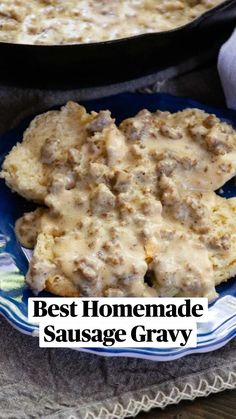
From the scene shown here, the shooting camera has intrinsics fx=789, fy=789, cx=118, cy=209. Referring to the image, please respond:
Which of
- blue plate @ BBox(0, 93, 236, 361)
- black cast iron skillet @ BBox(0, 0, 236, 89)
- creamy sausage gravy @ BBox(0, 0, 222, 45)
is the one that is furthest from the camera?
creamy sausage gravy @ BBox(0, 0, 222, 45)

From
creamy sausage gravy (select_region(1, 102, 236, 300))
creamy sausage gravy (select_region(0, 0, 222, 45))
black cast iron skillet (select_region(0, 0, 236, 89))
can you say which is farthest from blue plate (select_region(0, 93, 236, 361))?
creamy sausage gravy (select_region(0, 0, 222, 45))

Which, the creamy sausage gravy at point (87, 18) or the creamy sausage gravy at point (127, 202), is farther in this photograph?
the creamy sausage gravy at point (87, 18)

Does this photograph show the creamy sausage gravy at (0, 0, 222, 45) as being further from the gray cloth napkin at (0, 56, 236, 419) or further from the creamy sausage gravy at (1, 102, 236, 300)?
the gray cloth napkin at (0, 56, 236, 419)

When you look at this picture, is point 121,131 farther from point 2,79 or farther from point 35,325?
point 35,325

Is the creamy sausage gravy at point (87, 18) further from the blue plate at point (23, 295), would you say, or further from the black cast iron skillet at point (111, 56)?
the blue plate at point (23, 295)

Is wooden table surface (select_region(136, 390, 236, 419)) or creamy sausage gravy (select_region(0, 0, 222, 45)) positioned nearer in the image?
wooden table surface (select_region(136, 390, 236, 419))

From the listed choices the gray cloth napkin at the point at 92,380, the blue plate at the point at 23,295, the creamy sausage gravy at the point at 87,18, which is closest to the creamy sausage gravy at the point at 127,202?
the blue plate at the point at 23,295

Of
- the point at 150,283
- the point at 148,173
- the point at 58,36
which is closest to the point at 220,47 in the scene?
the point at 58,36
